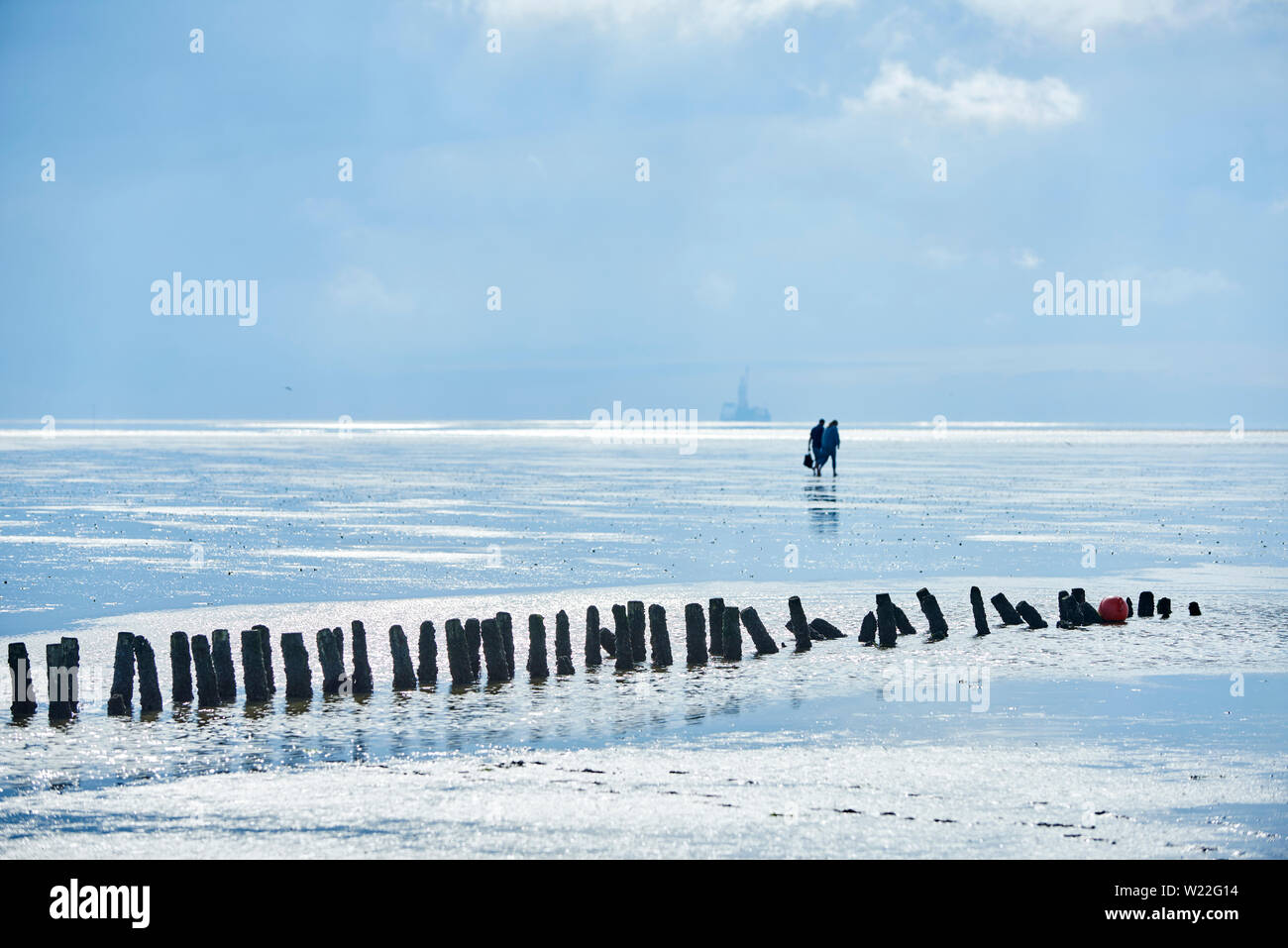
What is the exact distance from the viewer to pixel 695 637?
16.1 m

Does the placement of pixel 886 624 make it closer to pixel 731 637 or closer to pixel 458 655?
pixel 731 637

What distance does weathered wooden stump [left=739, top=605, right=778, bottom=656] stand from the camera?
16688mm

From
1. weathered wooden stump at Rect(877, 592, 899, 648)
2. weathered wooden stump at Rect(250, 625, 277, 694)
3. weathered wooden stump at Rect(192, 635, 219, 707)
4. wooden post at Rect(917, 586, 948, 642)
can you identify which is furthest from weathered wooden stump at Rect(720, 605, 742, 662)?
weathered wooden stump at Rect(192, 635, 219, 707)

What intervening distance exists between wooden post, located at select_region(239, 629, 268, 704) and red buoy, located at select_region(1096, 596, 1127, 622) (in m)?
11.8

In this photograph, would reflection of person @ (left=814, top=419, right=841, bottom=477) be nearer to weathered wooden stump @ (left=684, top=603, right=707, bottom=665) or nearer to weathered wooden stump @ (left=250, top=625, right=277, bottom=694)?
weathered wooden stump @ (left=684, top=603, right=707, bottom=665)

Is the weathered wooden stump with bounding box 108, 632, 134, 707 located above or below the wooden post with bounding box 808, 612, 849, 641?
above

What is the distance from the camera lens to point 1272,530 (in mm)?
32375

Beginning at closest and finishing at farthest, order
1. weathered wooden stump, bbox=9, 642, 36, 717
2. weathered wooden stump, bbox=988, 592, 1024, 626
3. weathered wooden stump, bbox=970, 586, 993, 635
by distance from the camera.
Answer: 1. weathered wooden stump, bbox=9, 642, 36, 717
2. weathered wooden stump, bbox=970, 586, 993, 635
3. weathered wooden stump, bbox=988, 592, 1024, 626

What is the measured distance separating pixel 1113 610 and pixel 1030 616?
54.9 inches

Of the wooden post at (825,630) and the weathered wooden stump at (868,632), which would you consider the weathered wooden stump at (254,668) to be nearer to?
the wooden post at (825,630)

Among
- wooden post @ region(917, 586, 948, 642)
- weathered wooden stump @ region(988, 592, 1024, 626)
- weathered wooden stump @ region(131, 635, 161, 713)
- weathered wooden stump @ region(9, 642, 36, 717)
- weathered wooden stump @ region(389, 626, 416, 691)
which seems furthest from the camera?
weathered wooden stump @ region(988, 592, 1024, 626)

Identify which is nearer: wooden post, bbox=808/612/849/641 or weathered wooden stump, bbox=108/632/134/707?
weathered wooden stump, bbox=108/632/134/707
